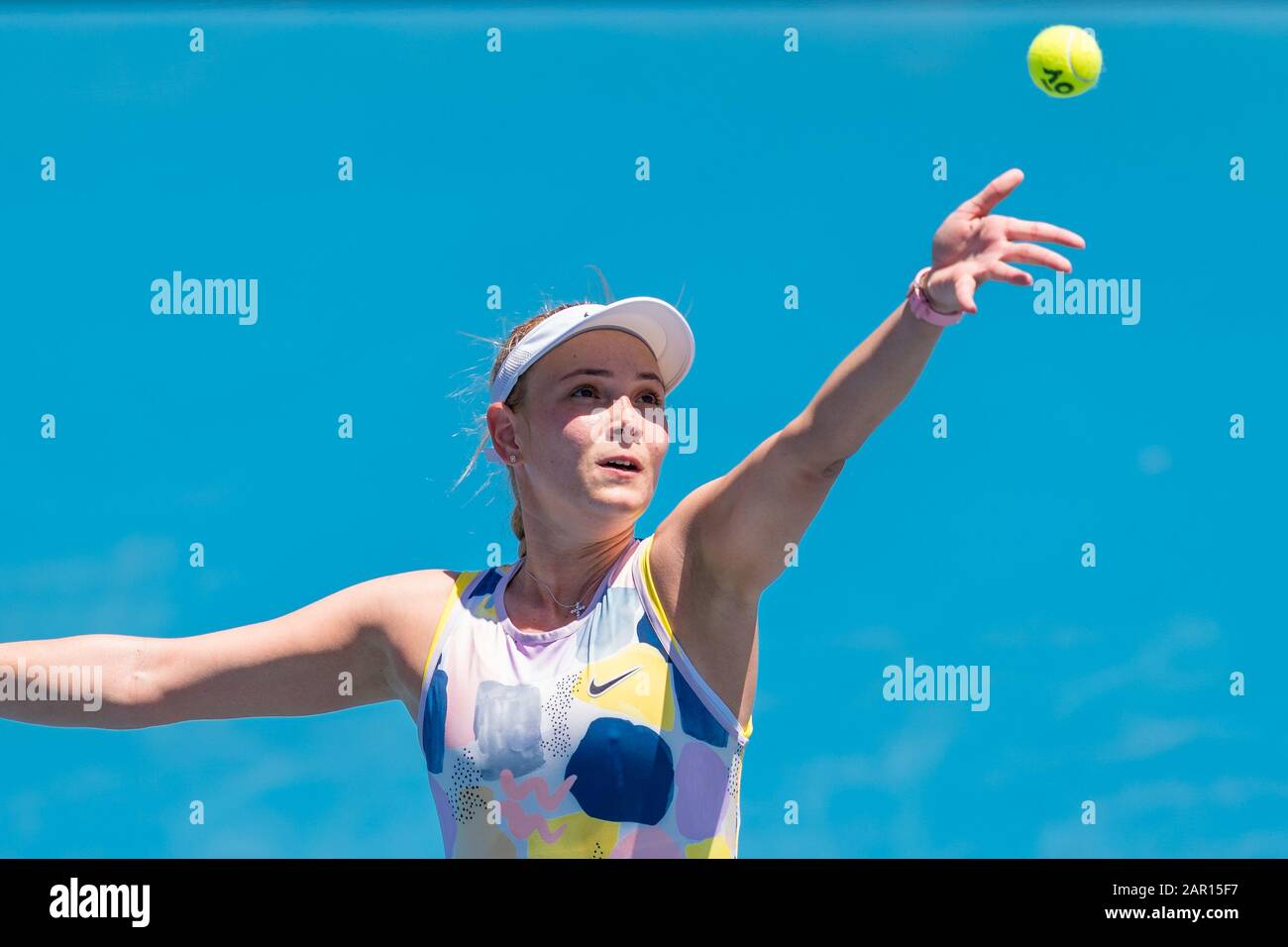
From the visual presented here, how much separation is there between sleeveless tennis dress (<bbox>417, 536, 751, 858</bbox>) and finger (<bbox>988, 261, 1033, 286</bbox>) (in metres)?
1.28

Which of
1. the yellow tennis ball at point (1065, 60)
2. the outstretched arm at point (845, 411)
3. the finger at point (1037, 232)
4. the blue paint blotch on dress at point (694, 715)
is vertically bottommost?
the blue paint blotch on dress at point (694, 715)

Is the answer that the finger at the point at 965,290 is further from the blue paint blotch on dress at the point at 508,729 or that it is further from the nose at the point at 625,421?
the blue paint blotch on dress at the point at 508,729

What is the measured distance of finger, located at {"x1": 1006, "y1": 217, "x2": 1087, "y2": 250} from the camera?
3641 mm

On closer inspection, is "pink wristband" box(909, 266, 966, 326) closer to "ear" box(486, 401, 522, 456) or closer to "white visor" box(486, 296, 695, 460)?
"white visor" box(486, 296, 695, 460)

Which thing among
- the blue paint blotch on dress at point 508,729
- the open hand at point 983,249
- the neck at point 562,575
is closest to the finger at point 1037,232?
the open hand at point 983,249

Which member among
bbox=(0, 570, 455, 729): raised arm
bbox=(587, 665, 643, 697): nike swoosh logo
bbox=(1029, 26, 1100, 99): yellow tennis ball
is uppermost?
bbox=(1029, 26, 1100, 99): yellow tennis ball

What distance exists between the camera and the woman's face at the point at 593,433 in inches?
177

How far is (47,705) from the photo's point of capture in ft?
15.5

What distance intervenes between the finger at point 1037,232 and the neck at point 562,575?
143cm

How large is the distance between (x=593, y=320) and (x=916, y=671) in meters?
6.29

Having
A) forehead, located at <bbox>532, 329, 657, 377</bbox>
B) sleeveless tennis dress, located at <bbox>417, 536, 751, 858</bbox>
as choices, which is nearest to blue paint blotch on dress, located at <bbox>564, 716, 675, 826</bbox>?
sleeveless tennis dress, located at <bbox>417, 536, 751, 858</bbox>

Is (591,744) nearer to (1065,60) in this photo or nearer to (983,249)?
(983,249)
